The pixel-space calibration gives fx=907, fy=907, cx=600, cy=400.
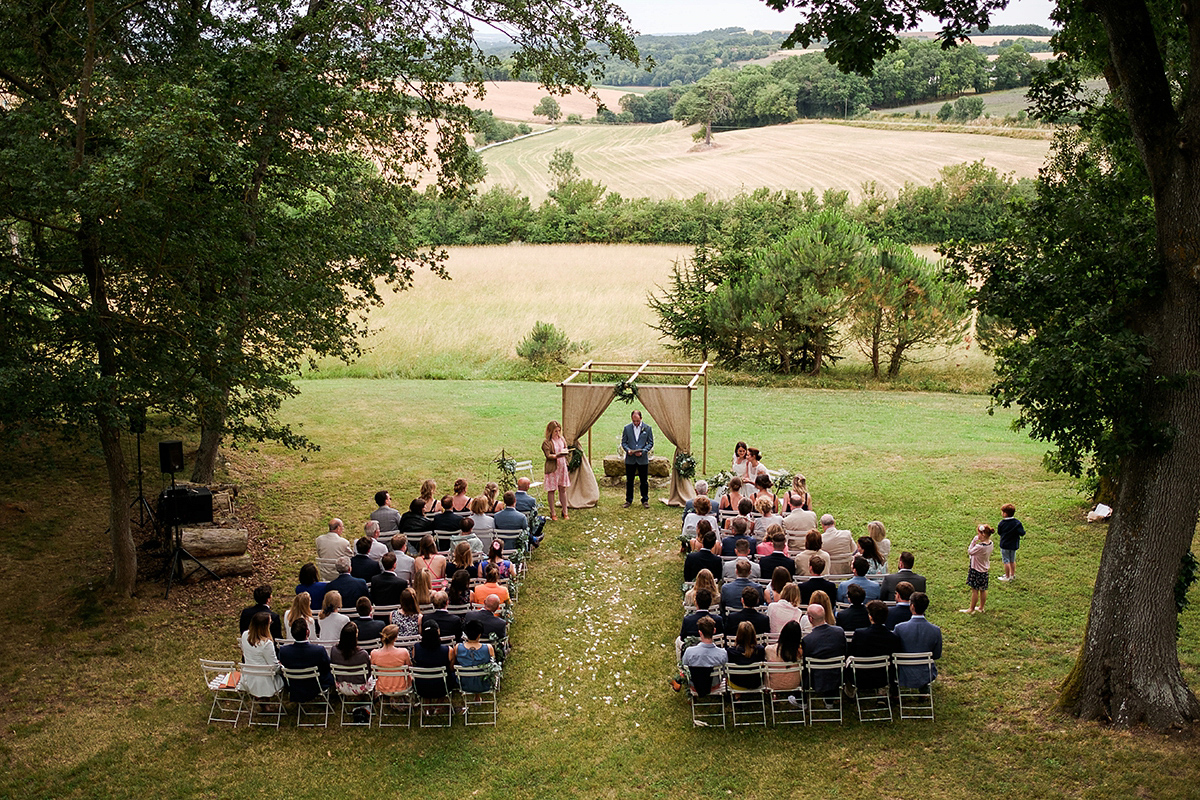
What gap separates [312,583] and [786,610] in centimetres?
524

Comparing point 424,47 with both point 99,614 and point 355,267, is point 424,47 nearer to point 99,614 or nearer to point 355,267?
point 355,267

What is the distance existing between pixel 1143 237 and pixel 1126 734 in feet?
15.0

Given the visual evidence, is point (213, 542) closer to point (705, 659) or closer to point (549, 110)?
point (705, 659)

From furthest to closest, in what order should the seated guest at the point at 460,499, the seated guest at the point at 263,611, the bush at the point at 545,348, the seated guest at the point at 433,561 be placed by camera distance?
the bush at the point at 545,348 → the seated guest at the point at 460,499 → the seated guest at the point at 433,561 → the seated guest at the point at 263,611

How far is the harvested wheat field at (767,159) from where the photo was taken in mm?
55406

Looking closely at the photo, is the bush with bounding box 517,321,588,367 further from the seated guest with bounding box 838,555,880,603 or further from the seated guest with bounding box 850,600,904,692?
the seated guest with bounding box 850,600,904,692

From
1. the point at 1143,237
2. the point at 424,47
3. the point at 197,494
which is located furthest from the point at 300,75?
the point at 1143,237

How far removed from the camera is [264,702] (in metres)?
9.18

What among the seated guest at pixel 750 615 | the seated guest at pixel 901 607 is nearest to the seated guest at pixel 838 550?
the seated guest at pixel 901 607

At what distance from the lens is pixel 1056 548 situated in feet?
44.9

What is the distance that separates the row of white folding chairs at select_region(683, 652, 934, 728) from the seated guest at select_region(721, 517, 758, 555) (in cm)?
245

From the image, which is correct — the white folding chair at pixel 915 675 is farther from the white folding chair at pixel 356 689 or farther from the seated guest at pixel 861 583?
the white folding chair at pixel 356 689

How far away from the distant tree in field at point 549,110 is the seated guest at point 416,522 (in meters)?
80.8

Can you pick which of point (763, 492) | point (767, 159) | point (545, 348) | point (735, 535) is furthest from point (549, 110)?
point (735, 535)
